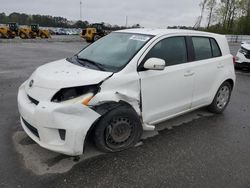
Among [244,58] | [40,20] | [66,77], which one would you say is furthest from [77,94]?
[40,20]

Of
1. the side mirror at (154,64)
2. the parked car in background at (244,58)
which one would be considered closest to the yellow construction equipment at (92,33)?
the parked car in background at (244,58)

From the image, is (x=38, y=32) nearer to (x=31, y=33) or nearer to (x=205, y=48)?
(x=31, y=33)

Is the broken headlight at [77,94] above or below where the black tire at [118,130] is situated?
above

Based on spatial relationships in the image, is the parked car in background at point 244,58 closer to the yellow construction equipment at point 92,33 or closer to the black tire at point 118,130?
the black tire at point 118,130

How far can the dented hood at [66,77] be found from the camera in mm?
2746

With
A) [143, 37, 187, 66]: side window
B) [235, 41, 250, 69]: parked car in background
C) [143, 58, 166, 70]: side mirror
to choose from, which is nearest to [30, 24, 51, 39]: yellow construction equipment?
[235, 41, 250, 69]: parked car in background

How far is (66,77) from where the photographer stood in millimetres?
2852

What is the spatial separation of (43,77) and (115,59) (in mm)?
1007

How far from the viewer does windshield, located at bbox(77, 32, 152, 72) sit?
3227 mm

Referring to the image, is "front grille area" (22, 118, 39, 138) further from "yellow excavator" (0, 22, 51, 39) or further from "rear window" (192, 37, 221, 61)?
"yellow excavator" (0, 22, 51, 39)

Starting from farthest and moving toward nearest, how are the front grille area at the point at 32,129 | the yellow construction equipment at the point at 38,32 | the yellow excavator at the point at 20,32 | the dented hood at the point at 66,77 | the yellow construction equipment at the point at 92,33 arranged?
the yellow construction equipment at the point at 38,32 → the yellow excavator at the point at 20,32 → the yellow construction equipment at the point at 92,33 → the front grille area at the point at 32,129 → the dented hood at the point at 66,77

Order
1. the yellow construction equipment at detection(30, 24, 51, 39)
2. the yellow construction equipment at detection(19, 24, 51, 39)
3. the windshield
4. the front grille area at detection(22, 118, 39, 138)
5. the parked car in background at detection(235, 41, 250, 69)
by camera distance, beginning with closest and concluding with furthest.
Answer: the front grille area at detection(22, 118, 39, 138)
the windshield
the parked car in background at detection(235, 41, 250, 69)
the yellow construction equipment at detection(19, 24, 51, 39)
the yellow construction equipment at detection(30, 24, 51, 39)

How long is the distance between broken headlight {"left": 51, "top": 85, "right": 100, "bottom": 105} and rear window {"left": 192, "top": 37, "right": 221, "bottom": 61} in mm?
2072

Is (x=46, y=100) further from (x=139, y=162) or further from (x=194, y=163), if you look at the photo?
(x=194, y=163)
